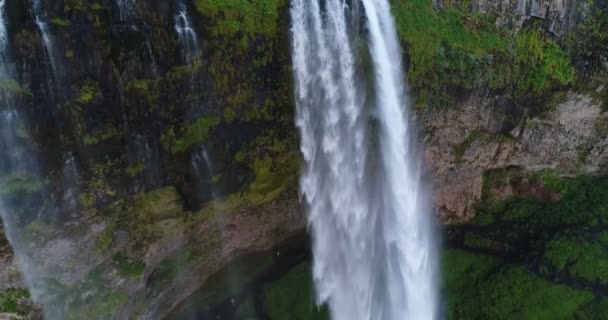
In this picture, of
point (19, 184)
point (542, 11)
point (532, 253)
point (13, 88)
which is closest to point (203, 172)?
point (19, 184)

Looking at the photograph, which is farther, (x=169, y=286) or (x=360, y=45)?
(x=169, y=286)

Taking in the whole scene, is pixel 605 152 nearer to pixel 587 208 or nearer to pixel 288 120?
pixel 587 208

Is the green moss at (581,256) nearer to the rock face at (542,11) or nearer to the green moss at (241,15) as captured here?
the rock face at (542,11)

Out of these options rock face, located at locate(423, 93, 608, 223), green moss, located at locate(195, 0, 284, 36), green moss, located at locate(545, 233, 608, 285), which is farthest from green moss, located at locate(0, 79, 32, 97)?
green moss, located at locate(545, 233, 608, 285)

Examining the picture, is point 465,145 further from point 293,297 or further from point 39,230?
point 39,230

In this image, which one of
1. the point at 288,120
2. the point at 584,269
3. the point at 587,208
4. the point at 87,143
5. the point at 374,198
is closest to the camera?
the point at 87,143

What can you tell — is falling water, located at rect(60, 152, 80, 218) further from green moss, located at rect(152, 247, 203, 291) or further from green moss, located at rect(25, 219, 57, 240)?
green moss, located at rect(152, 247, 203, 291)

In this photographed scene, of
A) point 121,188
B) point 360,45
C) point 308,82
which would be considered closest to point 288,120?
point 308,82
